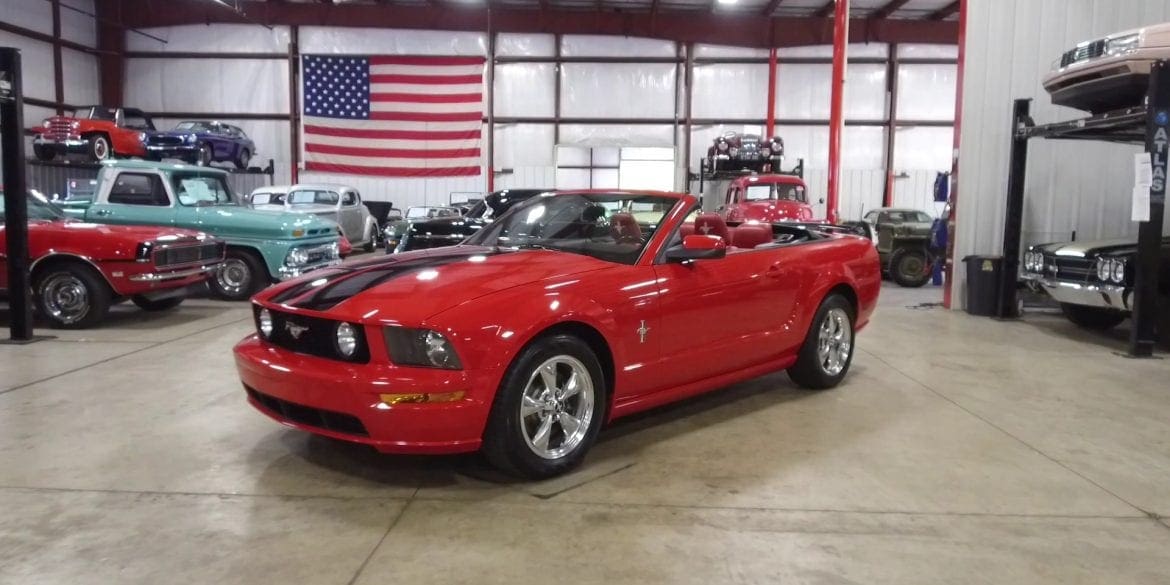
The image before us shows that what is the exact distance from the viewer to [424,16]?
2173 cm

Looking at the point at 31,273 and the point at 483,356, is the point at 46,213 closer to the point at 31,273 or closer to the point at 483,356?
the point at 31,273

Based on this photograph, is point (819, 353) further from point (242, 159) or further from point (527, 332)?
point (242, 159)

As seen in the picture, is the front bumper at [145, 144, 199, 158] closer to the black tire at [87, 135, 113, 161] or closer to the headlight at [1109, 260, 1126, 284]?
the black tire at [87, 135, 113, 161]

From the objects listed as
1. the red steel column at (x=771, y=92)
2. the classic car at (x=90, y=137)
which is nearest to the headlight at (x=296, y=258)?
the classic car at (x=90, y=137)

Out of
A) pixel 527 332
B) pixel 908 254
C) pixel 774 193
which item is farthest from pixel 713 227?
pixel 908 254

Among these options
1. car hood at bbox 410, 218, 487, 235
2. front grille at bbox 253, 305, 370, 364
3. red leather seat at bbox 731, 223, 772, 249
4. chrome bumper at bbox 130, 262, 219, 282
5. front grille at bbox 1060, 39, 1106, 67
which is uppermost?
front grille at bbox 1060, 39, 1106, 67

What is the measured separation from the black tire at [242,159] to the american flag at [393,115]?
164 centimetres

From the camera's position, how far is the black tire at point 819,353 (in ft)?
16.6

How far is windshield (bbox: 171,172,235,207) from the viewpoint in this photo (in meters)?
9.52

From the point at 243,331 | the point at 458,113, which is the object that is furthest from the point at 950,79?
the point at 243,331

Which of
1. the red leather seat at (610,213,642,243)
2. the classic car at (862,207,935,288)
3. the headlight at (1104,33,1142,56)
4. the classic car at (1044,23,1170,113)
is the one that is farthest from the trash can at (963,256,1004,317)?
the red leather seat at (610,213,642,243)

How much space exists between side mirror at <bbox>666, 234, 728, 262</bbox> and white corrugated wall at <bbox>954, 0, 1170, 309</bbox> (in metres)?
7.47

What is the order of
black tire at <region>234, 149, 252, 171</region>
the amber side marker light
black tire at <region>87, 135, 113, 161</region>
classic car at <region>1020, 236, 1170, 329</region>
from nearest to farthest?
the amber side marker light < classic car at <region>1020, 236, 1170, 329</region> < black tire at <region>87, 135, 113, 161</region> < black tire at <region>234, 149, 252, 171</region>

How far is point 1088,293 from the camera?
762 cm
